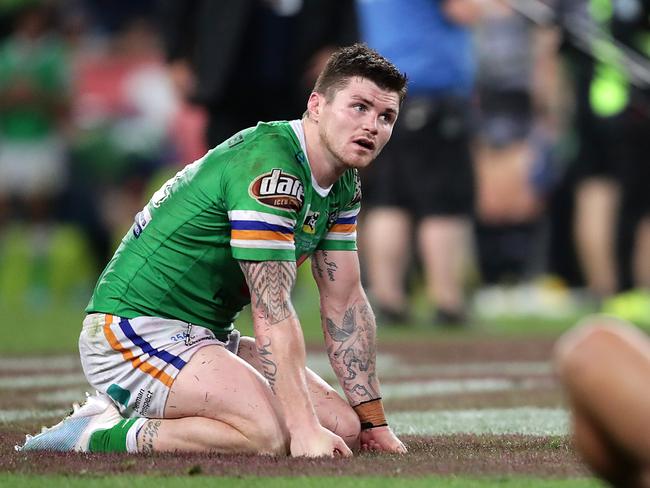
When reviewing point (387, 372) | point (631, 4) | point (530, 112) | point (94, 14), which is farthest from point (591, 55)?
point (94, 14)

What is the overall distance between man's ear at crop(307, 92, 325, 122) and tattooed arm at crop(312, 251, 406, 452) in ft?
1.65

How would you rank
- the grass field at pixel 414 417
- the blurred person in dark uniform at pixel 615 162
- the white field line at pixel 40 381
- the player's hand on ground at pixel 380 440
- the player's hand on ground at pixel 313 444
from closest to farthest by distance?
the grass field at pixel 414 417, the player's hand on ground at pixel 313 444, the player's hand on ground at pixel 380 440, the white field line at pixel 40 381, the blurred person in dark uniform at pixel 615 162

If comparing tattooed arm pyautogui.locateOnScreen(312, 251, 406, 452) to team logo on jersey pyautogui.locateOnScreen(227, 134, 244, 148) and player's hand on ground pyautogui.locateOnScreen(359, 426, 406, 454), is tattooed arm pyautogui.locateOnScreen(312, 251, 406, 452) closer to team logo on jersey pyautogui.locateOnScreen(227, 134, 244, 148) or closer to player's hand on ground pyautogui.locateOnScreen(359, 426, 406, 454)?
player's hand on ground pyautogui.locateOnScreen(359, 426, 406, 454)

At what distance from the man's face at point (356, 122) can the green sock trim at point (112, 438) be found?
1.07m

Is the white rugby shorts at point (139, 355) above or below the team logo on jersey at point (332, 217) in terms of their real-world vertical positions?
below

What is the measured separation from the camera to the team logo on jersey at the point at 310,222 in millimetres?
4918

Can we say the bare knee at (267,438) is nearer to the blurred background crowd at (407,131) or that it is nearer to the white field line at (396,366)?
the white field line at (396,366)

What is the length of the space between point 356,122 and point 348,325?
763mm

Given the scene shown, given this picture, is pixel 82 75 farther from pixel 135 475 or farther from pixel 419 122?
pixel 135 475

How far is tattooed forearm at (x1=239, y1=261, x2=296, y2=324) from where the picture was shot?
15.3 feet

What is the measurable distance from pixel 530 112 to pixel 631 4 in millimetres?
2494

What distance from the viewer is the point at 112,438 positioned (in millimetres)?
4895

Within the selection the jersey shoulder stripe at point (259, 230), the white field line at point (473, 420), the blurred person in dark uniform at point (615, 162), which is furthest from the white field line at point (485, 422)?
the blurred person in dark uniform at point (615, 162)

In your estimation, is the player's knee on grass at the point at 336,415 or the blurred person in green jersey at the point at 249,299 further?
the player's knee on grass at the point at 336,415
